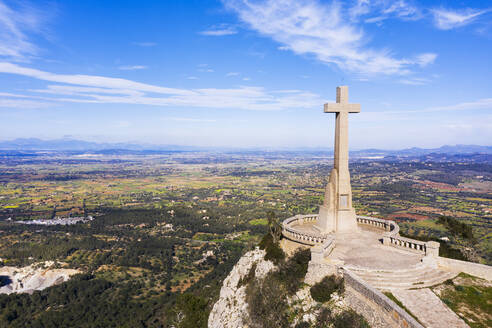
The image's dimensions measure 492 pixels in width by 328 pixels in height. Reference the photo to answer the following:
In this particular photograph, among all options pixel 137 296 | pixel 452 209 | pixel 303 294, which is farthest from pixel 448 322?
pixel 452 209

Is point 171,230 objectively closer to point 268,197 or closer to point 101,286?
point 101,286

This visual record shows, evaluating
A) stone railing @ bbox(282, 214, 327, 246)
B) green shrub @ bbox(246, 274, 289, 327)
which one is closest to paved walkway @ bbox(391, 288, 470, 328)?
green shrub @ bbox(246, 274, 289, 327)

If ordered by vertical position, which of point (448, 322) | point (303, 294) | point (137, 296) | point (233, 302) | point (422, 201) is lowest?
point (137, 296)

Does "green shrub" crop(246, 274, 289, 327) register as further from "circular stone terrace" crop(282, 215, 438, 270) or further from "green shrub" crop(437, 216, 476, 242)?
"green shrub" crop(437, 216, 476, 242)

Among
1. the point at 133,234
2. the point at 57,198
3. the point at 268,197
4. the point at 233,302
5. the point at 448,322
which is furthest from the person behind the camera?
the point at 57,198

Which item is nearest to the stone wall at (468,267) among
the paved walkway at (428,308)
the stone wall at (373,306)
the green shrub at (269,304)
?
the paved walkway at (428,308)

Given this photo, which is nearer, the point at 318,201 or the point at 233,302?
the point at 233,302

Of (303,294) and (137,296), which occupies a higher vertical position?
(303,294)

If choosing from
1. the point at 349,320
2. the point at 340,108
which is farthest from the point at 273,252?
the point at 340,108
